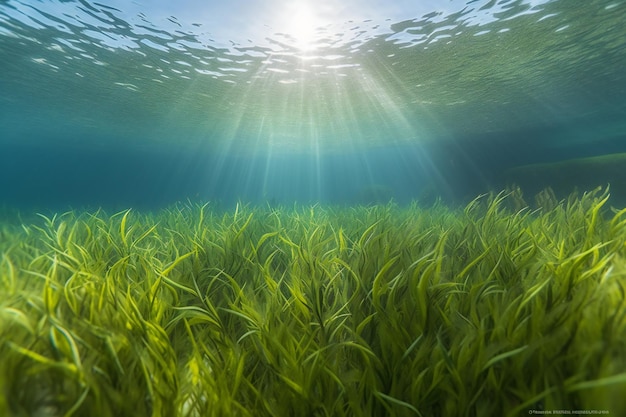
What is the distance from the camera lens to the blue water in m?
11.5

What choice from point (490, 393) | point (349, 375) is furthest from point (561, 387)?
point (349, 375)

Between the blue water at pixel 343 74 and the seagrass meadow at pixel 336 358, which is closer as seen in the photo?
the seagrass meadow at pixel 336 358

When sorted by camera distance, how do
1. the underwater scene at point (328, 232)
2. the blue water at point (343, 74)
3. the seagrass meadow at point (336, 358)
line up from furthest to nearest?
the blue water at point (343, 74) < the underwater scene at point (328, 232) < the seagrass meadow at point (336, 358)

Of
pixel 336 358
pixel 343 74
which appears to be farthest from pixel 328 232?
pixel 343 74

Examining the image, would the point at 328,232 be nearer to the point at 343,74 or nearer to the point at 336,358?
the point at 336,358

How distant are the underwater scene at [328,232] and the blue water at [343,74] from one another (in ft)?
0.53

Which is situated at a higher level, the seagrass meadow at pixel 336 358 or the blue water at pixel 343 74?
the blue water at pixel 343 74

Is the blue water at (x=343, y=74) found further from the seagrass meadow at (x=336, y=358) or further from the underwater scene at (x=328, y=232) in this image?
the seagrass meadow at (x=336, y=358)

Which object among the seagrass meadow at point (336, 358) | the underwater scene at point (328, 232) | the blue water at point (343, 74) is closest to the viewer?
the seagrass meadow at point (336, 358)

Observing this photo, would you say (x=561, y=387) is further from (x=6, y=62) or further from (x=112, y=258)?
(x=6, y=62)

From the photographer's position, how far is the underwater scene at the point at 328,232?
1332mm

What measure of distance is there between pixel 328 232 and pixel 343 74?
48.2ft

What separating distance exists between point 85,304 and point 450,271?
2.59 metres

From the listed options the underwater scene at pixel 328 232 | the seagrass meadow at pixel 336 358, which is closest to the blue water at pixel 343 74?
the underwater scene at pixel 328 232
